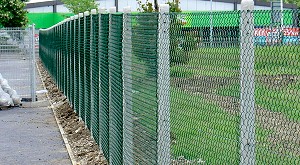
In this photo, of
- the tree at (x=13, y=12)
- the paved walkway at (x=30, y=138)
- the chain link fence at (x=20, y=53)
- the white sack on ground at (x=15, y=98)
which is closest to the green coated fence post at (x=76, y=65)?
the paved walkway at (x=30, y=138)

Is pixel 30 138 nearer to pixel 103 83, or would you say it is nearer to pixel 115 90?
pixel 103 83

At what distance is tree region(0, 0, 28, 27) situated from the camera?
62000 millimetres

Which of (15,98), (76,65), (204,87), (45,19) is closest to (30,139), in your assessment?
(76,65)

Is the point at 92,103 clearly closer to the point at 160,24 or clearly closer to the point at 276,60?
the point at 160,24

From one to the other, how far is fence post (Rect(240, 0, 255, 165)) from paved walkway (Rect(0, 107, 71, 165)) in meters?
6.44

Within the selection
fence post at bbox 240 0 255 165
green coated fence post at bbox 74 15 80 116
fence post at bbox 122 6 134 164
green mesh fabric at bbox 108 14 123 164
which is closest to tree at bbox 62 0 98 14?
green coated fence post at bbox 74 15 80 116

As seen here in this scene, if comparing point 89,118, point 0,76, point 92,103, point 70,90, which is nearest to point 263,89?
point 92,103

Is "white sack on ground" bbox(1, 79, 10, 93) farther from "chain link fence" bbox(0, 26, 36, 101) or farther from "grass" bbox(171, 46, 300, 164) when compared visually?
"grass" bbox(171, 46, 300, 164)

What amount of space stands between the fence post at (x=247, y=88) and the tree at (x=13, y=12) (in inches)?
2273

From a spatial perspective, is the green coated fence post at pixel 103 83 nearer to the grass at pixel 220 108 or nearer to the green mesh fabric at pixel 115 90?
the green mesh fabric at pixel 115 90

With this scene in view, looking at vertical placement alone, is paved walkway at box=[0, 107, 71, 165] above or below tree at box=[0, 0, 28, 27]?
below

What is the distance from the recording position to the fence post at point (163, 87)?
6.67 meters

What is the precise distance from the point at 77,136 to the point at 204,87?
8402 millimetres

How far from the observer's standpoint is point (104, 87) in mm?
10633
